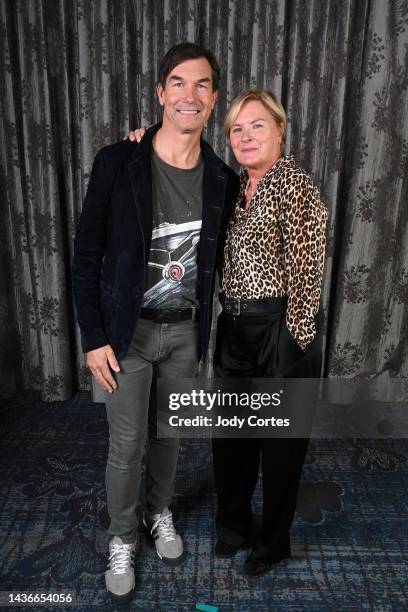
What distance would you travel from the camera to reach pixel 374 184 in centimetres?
256

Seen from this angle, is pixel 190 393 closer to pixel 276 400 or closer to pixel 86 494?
pixel 276 400

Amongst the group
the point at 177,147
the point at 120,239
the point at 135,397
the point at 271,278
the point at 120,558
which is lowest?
the point at 120,558

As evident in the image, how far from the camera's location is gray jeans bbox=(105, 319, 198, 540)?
146 centimetres

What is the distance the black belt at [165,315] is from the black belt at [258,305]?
0.50ft

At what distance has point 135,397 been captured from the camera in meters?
1.47

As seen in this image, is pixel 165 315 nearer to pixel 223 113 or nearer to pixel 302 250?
pixel 302 250

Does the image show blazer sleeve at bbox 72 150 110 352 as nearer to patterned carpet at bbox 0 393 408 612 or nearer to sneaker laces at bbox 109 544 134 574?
sneaker laces at bbox 109 544 134 574

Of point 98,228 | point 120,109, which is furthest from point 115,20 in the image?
point 98,228

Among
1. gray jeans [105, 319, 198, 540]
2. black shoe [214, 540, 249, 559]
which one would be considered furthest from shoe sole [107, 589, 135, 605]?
black shoe [214, 540, 249, 559]

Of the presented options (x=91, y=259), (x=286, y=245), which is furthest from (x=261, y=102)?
(x=91, y=259)

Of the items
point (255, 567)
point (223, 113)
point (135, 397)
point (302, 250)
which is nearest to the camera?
point (302, 250)

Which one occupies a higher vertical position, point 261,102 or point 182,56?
point 182,56

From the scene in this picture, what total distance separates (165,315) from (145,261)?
19 cm

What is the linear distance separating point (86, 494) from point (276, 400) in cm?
99
